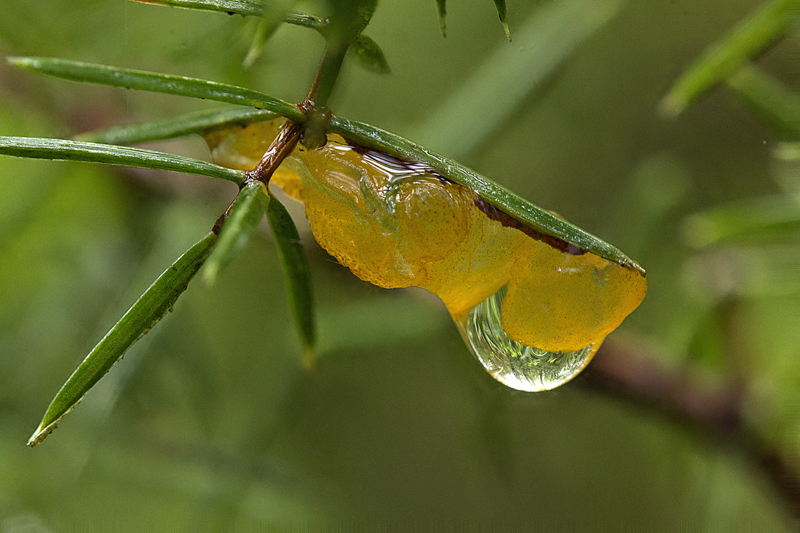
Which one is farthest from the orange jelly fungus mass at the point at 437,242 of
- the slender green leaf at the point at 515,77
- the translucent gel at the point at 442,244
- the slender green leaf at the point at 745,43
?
the slender green leaf at the point at 515,77

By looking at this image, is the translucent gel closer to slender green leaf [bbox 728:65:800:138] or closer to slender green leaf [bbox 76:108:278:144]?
slender green leaf [bbox 76:108:278:144]

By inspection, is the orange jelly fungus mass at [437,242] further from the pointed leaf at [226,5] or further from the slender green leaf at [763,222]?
the slender green leaf at [763,222]

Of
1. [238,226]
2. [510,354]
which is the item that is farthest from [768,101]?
[238,226]

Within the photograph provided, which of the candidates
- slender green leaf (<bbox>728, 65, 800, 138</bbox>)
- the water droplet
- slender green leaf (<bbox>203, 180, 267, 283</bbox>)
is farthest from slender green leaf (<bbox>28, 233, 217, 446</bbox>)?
slender green leaf (<bbox>728, 65, 800, 138</bbox>)

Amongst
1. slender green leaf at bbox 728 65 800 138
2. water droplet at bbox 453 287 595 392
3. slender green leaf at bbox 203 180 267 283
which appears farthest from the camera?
slender green leaf at bbox 728 65 800 138

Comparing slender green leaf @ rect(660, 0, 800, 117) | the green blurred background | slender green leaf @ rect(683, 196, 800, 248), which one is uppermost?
slender green leaf @ rect(660, 0, 800, 117)
